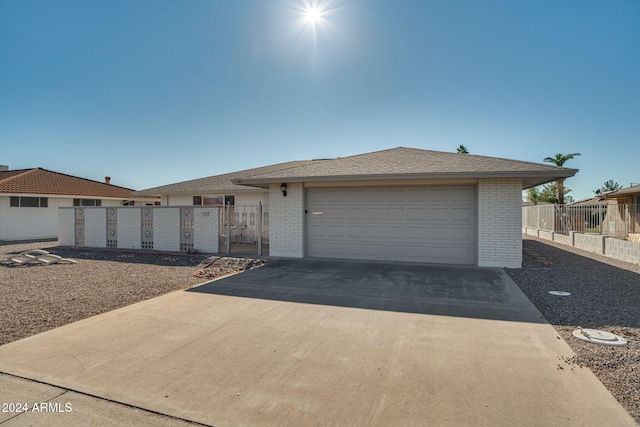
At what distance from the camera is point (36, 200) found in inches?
770

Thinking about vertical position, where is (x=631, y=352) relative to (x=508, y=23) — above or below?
below

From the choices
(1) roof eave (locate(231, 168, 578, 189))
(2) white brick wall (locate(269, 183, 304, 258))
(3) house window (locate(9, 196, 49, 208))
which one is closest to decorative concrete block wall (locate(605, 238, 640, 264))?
(1) roof eave (locate(231, 168, 578, 189))

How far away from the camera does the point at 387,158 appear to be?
1151 cm

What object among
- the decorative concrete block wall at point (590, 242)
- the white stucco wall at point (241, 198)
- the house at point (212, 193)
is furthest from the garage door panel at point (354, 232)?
the decorative concrete block wall at point (590, 242)

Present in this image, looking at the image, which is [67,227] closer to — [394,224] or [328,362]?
[394,224]

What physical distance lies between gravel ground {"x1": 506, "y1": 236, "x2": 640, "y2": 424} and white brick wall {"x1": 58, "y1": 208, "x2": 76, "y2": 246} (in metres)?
17.1

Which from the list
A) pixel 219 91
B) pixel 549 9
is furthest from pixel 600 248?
pixel 219 91

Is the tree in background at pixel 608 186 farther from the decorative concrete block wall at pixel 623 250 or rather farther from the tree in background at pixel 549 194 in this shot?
the decorative concrete block wall at pixel 623 250

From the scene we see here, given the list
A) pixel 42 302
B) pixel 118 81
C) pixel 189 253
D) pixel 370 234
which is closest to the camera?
pixel 42 302

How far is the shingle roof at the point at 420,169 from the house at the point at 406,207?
25 mm

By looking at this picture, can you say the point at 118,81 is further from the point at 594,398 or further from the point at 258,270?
the point at 594,398

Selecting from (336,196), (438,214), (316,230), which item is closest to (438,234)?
(438,214)

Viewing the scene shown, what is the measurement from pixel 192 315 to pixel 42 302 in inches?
120

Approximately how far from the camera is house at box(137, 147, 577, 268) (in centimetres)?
913
